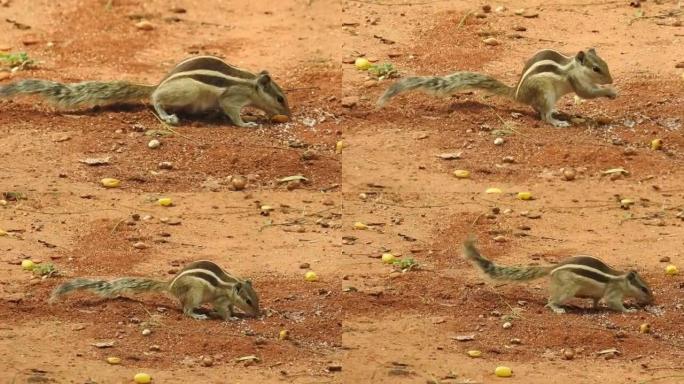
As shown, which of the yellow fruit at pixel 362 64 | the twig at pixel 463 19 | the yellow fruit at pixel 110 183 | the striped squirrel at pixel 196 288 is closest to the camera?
the striped squirrel at pixel 196 288

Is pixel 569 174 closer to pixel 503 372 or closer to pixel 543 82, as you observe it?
pixel 543 82

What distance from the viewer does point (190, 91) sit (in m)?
14.1

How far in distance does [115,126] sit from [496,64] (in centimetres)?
365

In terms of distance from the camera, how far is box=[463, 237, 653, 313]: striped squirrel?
1127 cm

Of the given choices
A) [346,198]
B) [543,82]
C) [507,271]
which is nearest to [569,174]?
[543,82]

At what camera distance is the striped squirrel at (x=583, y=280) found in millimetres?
11273

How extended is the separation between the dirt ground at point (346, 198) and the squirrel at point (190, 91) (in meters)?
0.16

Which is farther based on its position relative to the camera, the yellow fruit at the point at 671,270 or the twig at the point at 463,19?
the twig at the point at 463,19

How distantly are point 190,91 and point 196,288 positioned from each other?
3459 millimetres

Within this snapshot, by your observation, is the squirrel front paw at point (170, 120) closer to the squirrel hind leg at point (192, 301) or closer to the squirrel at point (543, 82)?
the squirrel at point (543, 82)

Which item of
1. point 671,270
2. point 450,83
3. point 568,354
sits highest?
point 450,83

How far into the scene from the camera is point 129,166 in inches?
536

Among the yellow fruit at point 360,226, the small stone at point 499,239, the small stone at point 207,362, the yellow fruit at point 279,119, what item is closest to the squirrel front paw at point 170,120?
the yellow fruit at point 279,119

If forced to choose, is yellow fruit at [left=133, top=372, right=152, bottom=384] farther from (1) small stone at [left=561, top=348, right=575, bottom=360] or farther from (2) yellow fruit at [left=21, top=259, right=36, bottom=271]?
(1) small stone at [left=561, top=348, right=575, bottom=360]
